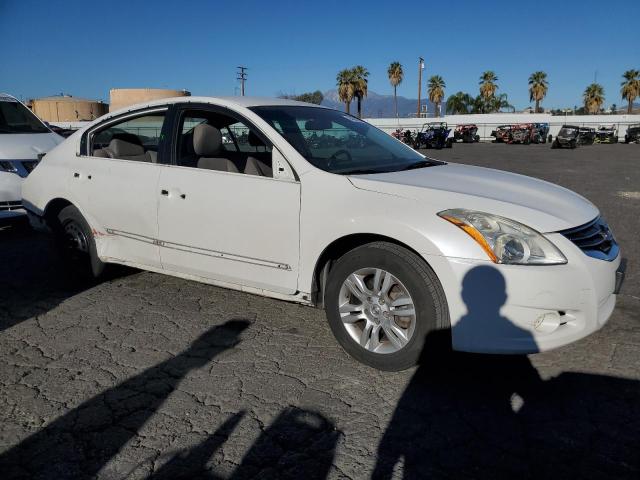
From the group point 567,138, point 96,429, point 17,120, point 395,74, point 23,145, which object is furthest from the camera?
point 395,74

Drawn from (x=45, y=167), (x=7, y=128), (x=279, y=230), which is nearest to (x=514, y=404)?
(x=279, y=230)

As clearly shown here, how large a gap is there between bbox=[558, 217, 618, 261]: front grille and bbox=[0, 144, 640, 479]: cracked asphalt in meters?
0.68

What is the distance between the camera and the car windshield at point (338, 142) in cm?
362

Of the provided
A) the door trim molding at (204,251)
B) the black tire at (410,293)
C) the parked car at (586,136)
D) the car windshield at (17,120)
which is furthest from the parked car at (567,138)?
the black tire at (410,293)

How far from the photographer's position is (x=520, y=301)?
2.73 m

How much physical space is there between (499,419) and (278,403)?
3.60ft

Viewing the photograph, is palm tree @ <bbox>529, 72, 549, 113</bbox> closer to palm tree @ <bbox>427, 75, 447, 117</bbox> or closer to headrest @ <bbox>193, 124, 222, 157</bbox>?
palm tree @ <bbox>427, 75, 447, 117</bbox>

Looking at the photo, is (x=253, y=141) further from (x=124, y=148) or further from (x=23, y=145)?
(x=23, y=145)

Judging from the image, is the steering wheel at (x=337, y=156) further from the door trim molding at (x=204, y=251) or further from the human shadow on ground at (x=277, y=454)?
the human shadow on ground at (x=277, y=454)

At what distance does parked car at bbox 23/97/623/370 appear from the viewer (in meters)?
2.78

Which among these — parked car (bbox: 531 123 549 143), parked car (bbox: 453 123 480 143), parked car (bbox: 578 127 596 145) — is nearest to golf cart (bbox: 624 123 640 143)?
parked car (bbox: 578 127 596 145)

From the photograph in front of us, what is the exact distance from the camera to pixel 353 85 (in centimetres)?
6569

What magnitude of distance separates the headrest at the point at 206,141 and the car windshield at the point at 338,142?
1.18 feet

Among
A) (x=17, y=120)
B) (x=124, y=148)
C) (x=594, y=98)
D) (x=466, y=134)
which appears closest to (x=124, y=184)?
(x=124, y=148)
